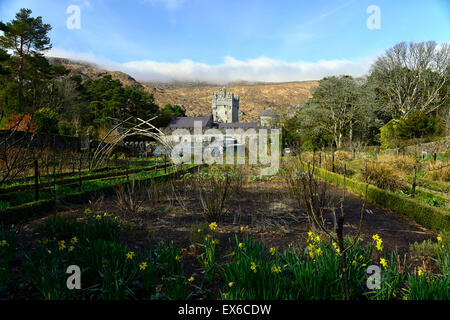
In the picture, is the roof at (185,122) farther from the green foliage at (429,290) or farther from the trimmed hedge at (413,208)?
the green foliage at (429,290)

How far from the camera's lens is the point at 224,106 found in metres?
89.4

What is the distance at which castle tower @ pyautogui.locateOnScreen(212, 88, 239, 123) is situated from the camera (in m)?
87.9

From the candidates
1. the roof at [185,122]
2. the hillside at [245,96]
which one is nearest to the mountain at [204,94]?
the hillside at [245,96]

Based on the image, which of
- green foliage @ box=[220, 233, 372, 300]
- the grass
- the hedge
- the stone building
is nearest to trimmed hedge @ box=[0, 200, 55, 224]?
the hedge

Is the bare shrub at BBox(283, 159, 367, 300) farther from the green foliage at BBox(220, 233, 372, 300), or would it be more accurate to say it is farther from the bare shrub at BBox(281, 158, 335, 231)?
the green foliage at BBox(220, 233, 372, 300)

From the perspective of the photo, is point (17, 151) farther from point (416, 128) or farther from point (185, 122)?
point (185, 122)

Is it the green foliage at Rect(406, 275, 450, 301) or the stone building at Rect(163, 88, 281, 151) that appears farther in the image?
the stone building at Rect(163, 88, 281, 151)

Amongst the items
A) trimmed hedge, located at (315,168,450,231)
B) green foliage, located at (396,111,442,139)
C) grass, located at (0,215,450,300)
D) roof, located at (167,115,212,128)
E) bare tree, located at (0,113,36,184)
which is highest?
roof, located at (167,115,212,128)

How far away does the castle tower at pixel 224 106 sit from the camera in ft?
289

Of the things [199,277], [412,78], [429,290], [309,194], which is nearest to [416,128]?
[412,78]

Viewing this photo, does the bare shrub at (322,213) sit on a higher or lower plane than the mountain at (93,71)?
lower
